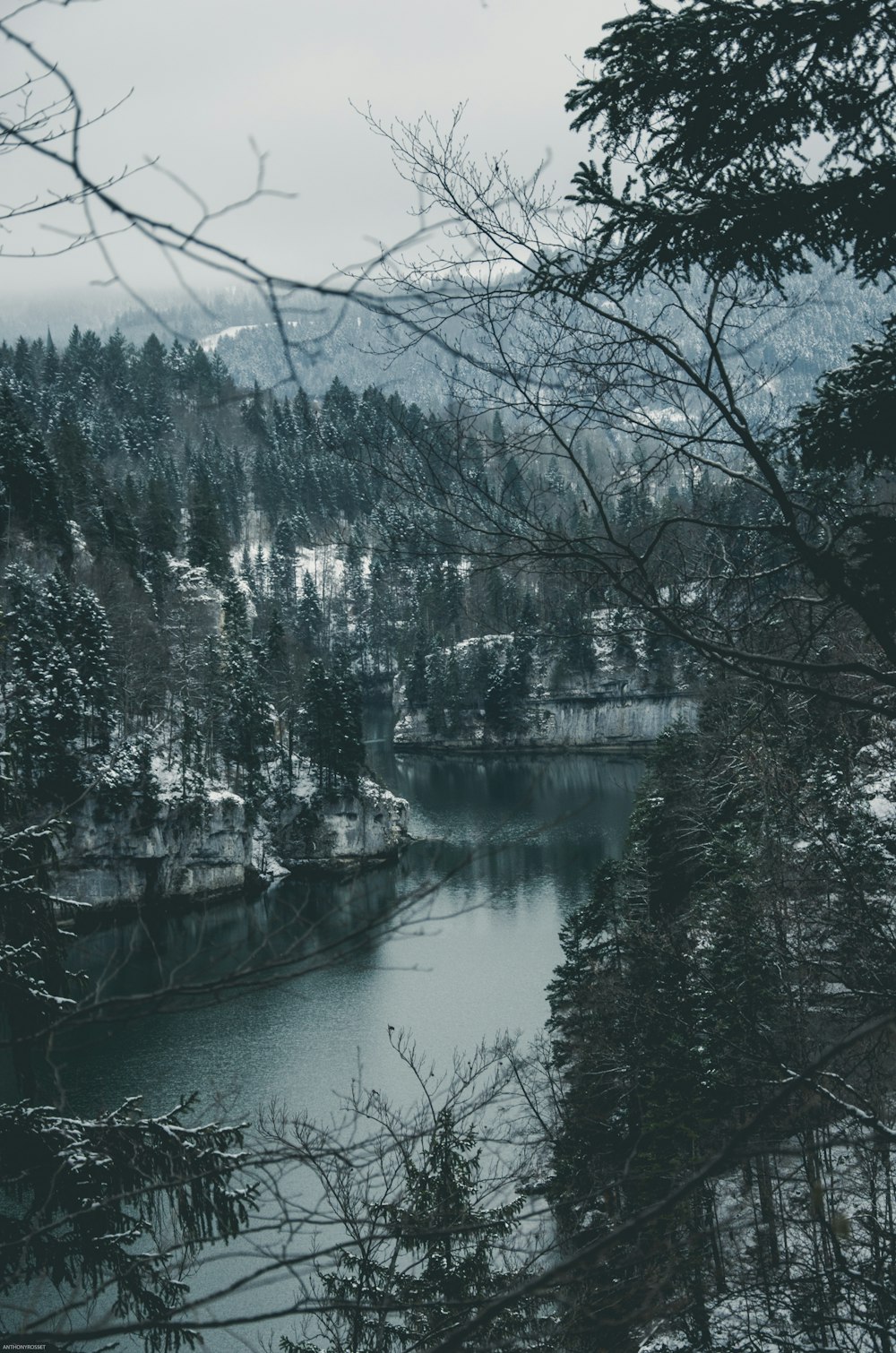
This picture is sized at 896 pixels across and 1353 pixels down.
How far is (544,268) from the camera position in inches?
133

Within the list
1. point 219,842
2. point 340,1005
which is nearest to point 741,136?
point 340,1005

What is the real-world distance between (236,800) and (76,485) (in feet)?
100

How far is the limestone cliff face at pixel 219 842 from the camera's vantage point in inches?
1487

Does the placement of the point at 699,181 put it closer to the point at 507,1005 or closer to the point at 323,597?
the point at 507,1005

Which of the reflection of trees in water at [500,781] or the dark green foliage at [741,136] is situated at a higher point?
the dark green foliage at [741,136]

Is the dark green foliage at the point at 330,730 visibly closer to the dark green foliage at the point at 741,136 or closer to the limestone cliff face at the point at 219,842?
the limestone cliff face at the point at 219,842

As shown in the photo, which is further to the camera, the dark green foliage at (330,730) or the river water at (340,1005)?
the dark green foliage at (330,730)

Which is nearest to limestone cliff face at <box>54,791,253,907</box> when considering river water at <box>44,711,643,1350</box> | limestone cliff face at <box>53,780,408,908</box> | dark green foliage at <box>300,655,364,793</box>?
limestone cliff face at <box>53,780,408,908</box>

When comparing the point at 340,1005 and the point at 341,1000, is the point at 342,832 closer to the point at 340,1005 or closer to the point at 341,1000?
the point at 341,1000

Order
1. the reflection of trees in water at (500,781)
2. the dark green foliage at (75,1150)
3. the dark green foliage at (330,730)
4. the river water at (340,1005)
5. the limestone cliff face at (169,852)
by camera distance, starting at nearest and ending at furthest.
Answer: the dark green foliage at (75,1150)
the river water at (340,1005)
the limestone cliff face at (169,852)
the dark green foliage at (330,730)
the reflection of trees in water at (500,781)

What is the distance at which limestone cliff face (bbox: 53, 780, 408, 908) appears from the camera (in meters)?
37.8

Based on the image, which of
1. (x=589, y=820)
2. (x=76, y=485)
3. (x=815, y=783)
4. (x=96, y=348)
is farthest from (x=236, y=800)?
(x=96, y=348)

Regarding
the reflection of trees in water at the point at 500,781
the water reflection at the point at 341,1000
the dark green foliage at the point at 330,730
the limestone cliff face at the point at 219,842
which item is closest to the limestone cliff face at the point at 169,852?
the limestone cliff face at the point at 219,842

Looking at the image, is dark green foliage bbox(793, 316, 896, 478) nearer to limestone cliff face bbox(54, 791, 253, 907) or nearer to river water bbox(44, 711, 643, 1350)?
river water bbox(44, 711, 643, 1350)
